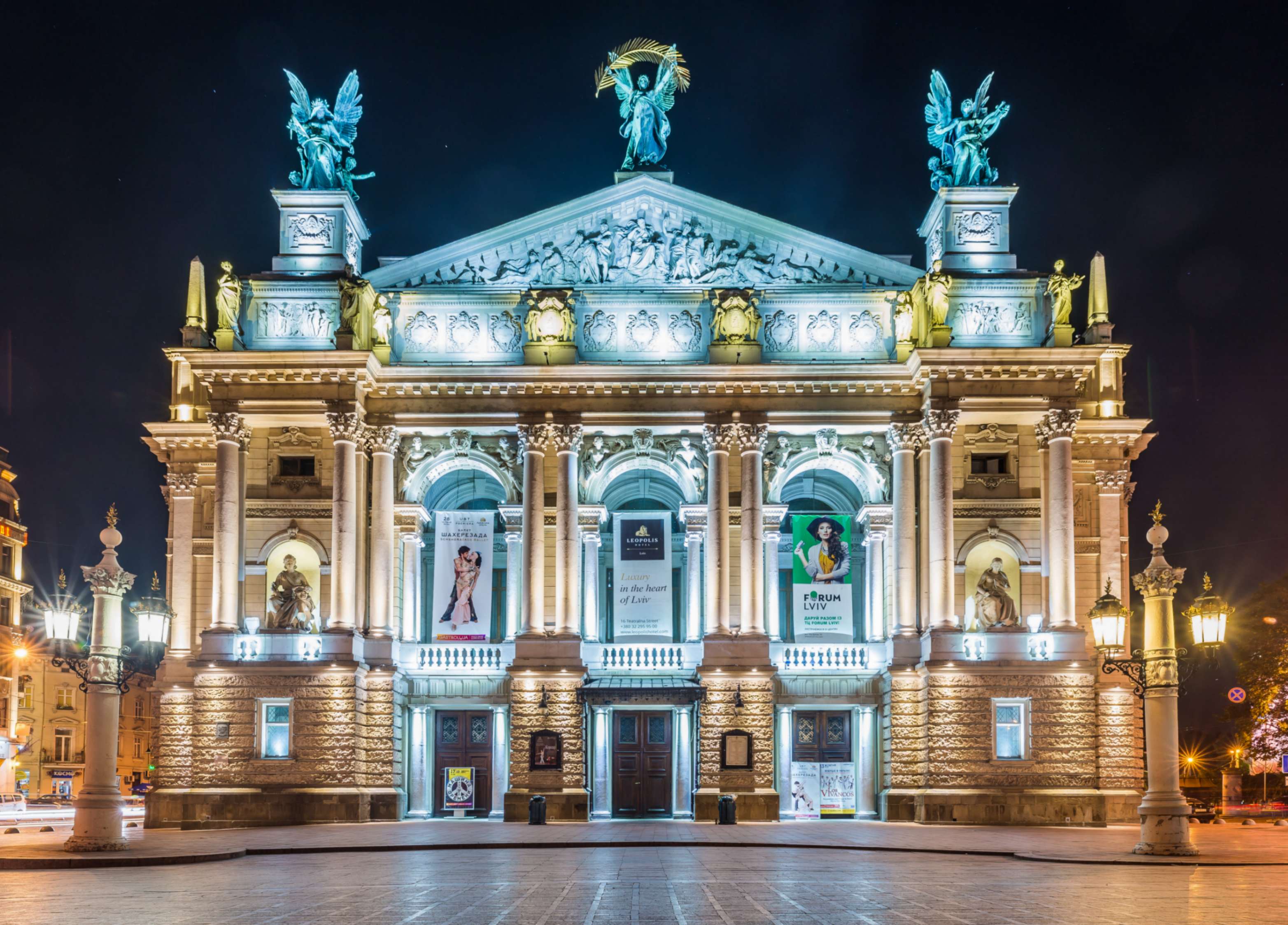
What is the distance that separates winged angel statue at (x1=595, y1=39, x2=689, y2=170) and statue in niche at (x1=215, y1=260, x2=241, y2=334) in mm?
13030

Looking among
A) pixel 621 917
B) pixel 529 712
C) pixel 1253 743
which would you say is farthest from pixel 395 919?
pixel 1253 743

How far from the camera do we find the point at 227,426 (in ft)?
155

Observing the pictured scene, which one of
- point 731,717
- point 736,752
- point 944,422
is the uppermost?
point 944,422

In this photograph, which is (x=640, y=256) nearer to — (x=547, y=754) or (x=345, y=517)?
(x=345, y=517)

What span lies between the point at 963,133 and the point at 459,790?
87.4 ft

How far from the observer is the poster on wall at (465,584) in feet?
155

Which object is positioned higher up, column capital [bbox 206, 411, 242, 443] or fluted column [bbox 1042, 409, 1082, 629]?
column capital [bbox 206, 411, 242, 443]

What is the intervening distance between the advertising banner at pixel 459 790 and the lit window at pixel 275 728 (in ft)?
19.0

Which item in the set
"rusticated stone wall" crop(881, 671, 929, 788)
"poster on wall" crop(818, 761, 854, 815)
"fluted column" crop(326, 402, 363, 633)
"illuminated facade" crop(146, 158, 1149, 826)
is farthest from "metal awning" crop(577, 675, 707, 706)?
"fluted column" crop(326, 402, 363, 633)

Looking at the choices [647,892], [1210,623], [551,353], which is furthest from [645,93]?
[647,892]

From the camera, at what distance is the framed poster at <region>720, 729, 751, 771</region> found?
45.7 m

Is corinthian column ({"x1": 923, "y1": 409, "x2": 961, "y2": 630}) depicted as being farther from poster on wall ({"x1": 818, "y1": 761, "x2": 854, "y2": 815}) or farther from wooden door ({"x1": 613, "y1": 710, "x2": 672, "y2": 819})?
wooden door ({"x1": 613, "y1": 710, "x2": 672, "y2": 819})

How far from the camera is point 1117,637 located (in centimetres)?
3150

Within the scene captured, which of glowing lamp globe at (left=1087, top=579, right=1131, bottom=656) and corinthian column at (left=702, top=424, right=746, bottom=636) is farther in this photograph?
corinthian column at (left=702, top=424, right=746, bottom=636)
